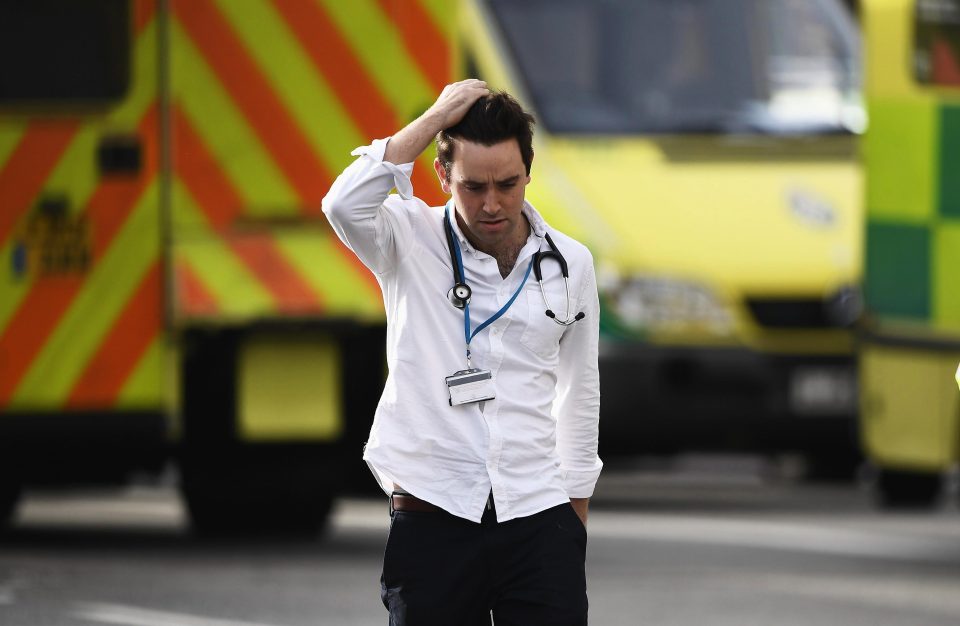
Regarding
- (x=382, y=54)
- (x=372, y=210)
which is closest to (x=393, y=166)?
(x=372, y=210)

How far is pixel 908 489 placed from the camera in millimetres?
12219

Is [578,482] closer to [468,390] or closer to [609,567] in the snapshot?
[468,390]

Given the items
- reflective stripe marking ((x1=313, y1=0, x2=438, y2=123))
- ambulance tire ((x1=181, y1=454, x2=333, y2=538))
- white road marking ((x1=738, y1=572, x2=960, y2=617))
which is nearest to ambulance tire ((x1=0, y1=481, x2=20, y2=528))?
ambulance tire ((x1=181, y1=454, x2=333, y2=538))

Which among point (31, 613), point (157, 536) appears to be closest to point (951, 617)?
point (31, 613)

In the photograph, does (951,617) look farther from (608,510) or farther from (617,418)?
(608,510)

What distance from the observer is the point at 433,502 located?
4.14 metres

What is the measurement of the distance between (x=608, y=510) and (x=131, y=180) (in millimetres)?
3514

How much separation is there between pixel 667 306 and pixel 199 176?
6.71 ft

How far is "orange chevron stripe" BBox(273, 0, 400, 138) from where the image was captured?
902cm

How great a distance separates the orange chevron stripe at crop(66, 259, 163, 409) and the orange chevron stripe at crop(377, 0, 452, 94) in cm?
121

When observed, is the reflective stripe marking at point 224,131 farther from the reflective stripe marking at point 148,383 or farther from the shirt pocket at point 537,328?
the shirt pocket at point 537,328

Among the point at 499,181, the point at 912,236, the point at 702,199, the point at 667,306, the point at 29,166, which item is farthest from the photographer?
the point at 702,199

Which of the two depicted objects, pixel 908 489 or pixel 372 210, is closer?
pixel 372 210

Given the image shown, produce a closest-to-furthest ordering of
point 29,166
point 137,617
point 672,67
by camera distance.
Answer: point 137,617, point 29,166, point 672,67
